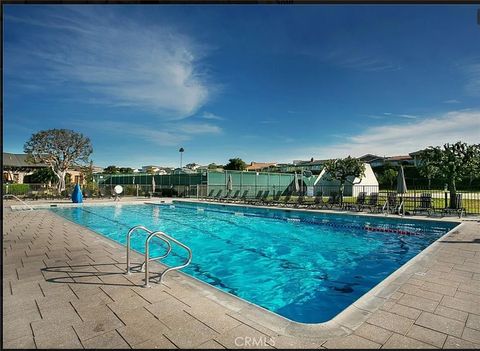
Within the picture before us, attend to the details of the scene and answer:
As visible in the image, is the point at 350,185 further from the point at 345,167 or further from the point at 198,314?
the point at 198,314

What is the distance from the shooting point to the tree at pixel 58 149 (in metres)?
27.4

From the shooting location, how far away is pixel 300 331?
106 inches

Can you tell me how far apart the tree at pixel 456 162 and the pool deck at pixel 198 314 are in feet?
32.2

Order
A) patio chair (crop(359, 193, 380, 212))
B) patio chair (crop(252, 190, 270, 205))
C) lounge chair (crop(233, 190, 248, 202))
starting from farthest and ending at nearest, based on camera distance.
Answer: lounge chair (crop(233, 190, 248, 202)) < patio chair (crop(252, 190, 270, 205)) < patio chair (crop(359, 193, 380, 212))

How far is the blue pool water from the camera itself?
17.5ft

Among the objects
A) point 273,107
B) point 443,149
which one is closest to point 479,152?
point 443,149

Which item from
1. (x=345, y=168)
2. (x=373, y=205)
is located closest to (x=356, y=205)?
(x=373, y=205)

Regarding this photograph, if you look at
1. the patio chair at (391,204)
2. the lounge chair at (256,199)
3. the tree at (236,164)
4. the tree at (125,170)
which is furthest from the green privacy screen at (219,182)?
the tree at (125,170)

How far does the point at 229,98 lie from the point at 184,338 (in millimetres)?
16525

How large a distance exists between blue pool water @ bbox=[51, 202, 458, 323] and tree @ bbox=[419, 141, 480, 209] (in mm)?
3671

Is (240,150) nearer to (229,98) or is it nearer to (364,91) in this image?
(229,98)

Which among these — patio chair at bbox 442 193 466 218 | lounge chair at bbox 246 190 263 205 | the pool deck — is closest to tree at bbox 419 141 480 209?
patio chair at bbox 442 193 466 218

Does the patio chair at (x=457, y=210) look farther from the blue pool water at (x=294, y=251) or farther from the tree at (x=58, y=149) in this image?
the tree at (x=58, y=149)

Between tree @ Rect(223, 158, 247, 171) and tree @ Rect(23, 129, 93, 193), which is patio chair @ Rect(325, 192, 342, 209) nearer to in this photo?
tree @ Rect(23, 129, 93, 193)
